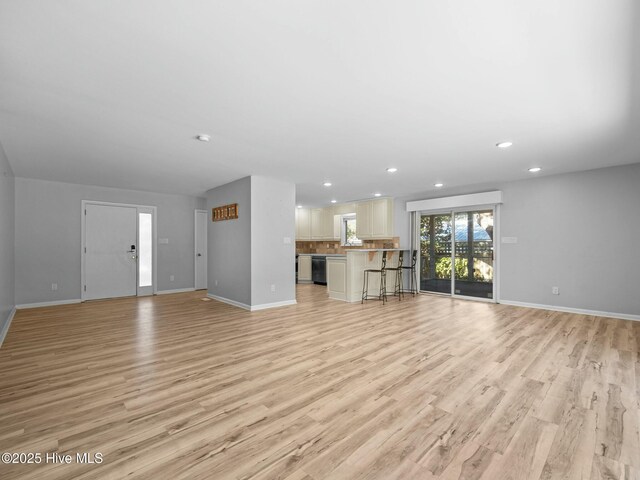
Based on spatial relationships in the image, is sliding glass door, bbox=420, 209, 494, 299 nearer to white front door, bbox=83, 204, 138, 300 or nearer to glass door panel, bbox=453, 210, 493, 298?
glass door panel, bbox=453, 210, 493, 298

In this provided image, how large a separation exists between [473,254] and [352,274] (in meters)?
2.66

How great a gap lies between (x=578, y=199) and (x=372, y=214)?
13.8 ft

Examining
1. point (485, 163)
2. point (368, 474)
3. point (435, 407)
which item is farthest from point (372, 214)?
point (368, 474)

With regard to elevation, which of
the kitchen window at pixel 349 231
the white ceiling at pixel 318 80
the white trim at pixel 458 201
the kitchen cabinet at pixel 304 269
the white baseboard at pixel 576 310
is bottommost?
the white baseboard at pixel 576 310

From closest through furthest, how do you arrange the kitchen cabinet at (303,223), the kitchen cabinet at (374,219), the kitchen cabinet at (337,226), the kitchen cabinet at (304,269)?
the kitchen cabinet at (374,219) < the kitchen cabinet at (337,226) < the kitchen cabinet at (304,269) < the kitchen cabinet at (303,223)

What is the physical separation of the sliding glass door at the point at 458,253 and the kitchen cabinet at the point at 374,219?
0.83 meters

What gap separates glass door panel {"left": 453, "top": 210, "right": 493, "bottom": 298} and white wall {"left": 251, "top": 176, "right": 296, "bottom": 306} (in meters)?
3.71

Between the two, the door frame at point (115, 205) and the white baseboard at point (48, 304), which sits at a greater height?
the door frame at point (115, 205)

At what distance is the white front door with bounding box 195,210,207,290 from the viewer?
308 inches

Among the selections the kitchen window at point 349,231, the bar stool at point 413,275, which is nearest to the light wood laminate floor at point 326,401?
the bar stool at point 413,275

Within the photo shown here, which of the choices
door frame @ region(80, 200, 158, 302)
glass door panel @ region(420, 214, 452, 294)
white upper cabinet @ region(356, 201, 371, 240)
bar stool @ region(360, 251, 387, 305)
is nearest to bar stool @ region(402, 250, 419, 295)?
glass door panel @ region(420, 214, 452, 294)

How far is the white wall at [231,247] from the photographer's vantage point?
5.47 metres

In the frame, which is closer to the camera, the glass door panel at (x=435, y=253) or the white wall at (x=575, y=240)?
the white wall at (x=575, y=240)

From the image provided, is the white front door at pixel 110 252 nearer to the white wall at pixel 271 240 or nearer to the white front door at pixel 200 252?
the white front door at pixel 200 252
